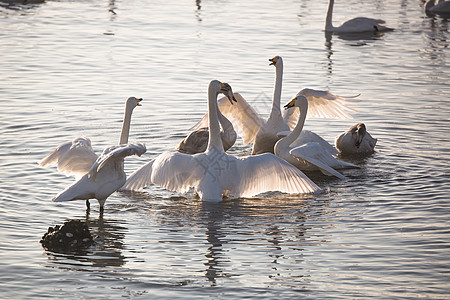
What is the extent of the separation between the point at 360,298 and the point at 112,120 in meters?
8.02

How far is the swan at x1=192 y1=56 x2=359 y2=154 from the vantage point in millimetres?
13062

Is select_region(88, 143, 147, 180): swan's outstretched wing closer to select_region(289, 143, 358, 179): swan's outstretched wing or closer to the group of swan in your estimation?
the group of swan

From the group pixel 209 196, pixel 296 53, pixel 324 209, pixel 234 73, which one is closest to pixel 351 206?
pixel 324 209

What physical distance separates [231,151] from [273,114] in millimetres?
1121

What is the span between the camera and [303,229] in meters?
9.48

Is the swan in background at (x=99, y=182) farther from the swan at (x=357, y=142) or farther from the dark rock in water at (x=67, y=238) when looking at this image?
the swan at (x=357, y=142)

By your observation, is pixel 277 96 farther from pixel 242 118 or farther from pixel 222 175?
pixel 222 175

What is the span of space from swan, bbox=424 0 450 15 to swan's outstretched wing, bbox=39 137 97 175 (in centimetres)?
2036

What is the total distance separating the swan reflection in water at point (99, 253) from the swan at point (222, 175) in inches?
48.0

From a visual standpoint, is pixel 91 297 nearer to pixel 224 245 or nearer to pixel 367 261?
pixel 224 245

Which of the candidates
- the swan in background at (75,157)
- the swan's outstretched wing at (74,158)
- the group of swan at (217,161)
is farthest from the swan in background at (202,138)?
the swan's outstretched wing at (74,158)


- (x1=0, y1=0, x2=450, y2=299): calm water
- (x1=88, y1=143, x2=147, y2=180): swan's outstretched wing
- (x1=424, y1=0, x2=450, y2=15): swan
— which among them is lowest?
(x1=424, y1=0, x2=450, y2=15): swan

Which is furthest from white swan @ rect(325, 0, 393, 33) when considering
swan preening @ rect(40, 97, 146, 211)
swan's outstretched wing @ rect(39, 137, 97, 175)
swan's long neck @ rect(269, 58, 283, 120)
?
swan's outstretched wing @ rect(39, 137, 97, 175)

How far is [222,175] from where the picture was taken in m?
10.5
